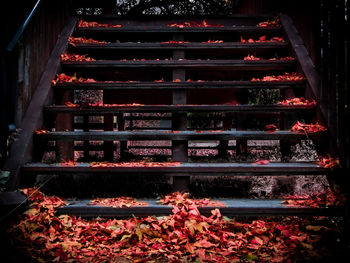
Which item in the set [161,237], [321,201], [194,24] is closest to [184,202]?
[161,237]

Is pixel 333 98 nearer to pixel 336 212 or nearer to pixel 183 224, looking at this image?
pixel 336 212

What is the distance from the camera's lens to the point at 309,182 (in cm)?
299

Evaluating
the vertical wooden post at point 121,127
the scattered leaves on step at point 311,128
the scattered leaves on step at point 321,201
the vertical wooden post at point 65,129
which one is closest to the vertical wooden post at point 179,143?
the scattered leaves on step at point 321,201

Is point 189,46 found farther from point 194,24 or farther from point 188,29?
point 194,24

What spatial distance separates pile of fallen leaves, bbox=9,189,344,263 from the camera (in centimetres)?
162

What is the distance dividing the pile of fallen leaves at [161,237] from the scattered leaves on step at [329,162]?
49cm

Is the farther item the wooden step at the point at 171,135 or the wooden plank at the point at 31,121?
the wooden step at the point at 171,135

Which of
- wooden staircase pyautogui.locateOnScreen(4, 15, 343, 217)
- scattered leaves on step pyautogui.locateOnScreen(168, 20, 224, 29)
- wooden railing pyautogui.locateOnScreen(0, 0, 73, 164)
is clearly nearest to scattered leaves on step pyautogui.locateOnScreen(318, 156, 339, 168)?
wooden staircase pyautogui.locateOnScreen(4, 15, 343, 217)

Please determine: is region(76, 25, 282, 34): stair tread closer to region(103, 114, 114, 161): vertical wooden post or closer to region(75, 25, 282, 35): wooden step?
region(75, 25, 282, 35): wooden step

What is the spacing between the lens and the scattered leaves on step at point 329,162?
81.5 inches

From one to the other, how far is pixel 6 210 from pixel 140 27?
277cm

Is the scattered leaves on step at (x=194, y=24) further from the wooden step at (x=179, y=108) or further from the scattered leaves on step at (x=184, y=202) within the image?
the scattered leaves on step at (x=184, y=202)

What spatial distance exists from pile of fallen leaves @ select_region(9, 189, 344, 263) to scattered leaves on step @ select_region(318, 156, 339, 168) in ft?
1.60

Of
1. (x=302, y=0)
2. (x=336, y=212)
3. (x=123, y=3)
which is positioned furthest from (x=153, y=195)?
(x=123, y=3)
